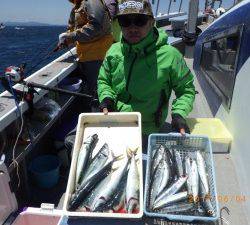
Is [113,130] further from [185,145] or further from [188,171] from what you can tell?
[188,171]

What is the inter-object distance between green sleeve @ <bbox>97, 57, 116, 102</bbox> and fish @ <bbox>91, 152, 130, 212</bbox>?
3.25 ft

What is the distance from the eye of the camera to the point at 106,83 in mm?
3668

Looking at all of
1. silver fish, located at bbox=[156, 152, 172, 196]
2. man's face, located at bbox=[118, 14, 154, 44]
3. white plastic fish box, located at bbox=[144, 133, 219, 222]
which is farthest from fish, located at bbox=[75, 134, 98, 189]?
man's face, located at bbox=[118, 14, 154, 44]

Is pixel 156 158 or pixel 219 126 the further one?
pixel 219 126

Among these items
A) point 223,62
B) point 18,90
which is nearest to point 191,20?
point 223,62

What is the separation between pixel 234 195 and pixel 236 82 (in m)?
1.19

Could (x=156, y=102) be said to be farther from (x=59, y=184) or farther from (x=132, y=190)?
(x=59, y=184)

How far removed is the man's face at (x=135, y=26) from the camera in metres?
3.12

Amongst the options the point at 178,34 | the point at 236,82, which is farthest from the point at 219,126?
the point at 178,34

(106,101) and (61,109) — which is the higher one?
(106,101)

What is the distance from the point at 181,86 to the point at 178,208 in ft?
4.59

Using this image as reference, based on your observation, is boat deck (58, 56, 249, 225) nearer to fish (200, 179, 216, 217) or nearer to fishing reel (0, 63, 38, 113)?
fish (200, 179, 216, 217)

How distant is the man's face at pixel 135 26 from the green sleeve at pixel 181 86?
15.9 inches

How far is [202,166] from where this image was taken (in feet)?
9.15
